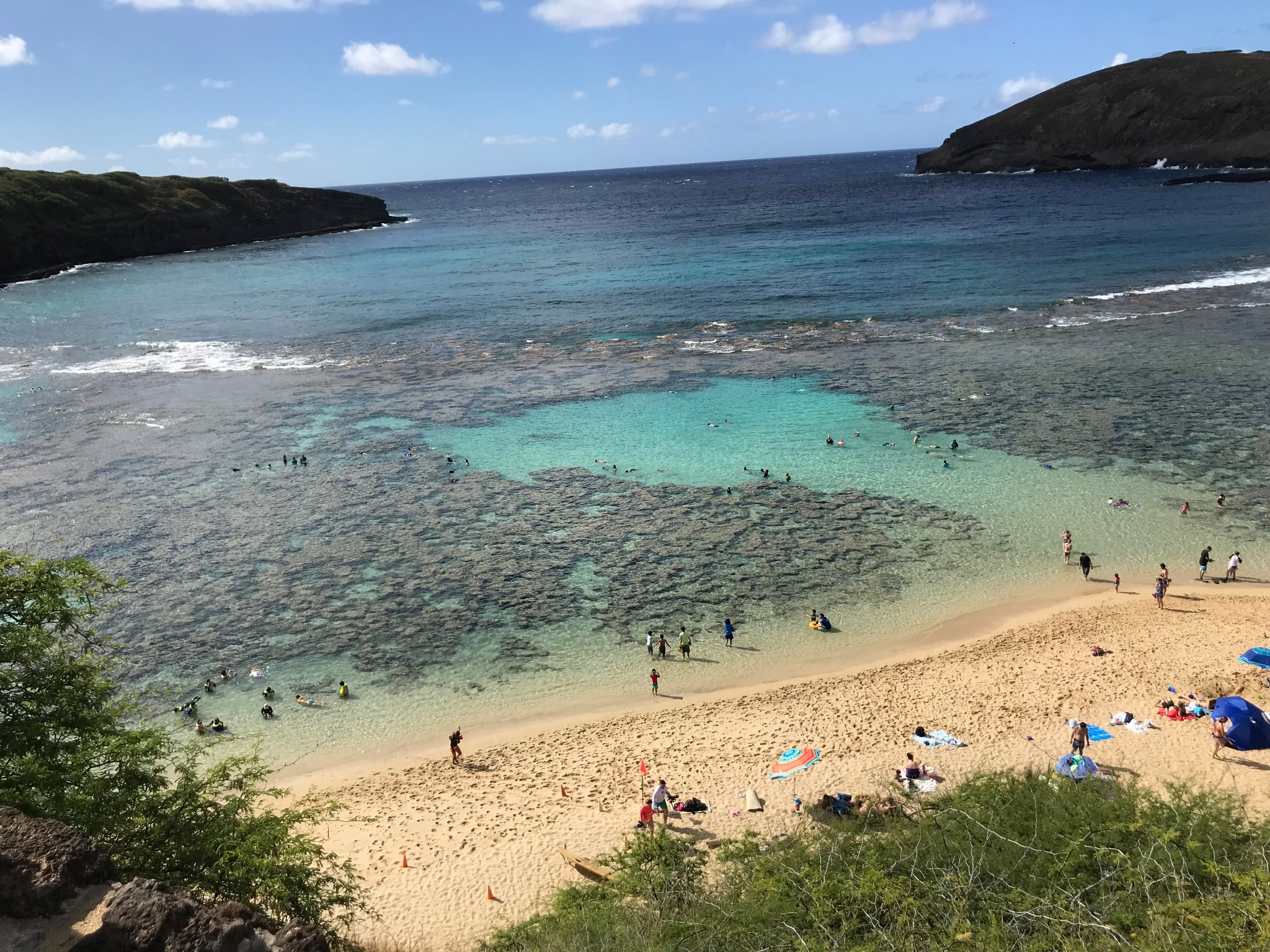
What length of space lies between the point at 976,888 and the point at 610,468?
30.2 metres

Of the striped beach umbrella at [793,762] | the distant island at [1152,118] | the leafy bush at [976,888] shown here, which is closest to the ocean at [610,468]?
the striped beach umbrella at [793,762]

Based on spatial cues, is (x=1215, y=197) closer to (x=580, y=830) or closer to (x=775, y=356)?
(x=775, y=356)

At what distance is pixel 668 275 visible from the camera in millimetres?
93812

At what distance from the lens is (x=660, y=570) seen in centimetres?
3162

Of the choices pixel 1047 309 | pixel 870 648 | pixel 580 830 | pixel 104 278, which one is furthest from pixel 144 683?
pixel 104 278

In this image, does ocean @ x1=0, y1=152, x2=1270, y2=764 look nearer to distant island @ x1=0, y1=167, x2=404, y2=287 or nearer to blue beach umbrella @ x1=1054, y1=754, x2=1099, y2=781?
blue beach umbrella @ x1=1054, y1=754, x2=1099, y2=781

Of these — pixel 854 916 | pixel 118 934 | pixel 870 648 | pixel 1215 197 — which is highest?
pixel 1215 197

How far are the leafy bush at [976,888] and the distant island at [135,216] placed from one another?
13157 centimetres

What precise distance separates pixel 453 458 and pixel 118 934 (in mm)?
34807

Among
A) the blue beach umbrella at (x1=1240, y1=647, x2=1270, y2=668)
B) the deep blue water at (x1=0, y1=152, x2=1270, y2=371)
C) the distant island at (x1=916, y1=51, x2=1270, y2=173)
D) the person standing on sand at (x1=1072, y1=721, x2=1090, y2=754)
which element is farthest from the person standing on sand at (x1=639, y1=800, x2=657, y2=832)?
the distant island at (x1=916, y1=51, x2=1270, y2=173)

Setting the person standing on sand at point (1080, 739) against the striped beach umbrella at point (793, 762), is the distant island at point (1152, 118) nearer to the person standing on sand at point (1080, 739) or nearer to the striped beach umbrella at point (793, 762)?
the person standing on sand at point (1080, 739)

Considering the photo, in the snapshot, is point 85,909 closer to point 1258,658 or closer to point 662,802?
point 662,802

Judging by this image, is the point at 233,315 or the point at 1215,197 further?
the point at 1215,197

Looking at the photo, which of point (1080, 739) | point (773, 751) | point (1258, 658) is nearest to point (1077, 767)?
point (1080, 739)
